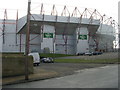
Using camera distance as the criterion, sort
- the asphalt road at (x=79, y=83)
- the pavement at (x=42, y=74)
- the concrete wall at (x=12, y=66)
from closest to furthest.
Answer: the asphalt road at (x=79, y=83) < the pavement at (x=42, y=74) < the concrete wall at (x=12, y=66)

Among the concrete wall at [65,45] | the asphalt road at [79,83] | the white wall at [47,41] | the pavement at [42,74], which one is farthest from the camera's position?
the concrete wall at [65,45]

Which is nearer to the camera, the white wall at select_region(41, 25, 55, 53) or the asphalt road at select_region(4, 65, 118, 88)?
the asphalt road at select_region(4, 65, 118, 88)

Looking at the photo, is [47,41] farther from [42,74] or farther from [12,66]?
[12,66]

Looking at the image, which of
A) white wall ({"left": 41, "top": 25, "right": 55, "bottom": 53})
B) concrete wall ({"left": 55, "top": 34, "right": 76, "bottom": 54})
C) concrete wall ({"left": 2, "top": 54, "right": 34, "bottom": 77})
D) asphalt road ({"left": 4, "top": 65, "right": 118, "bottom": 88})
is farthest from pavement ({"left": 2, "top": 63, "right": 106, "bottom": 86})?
concrete wall ({"left": 55, "top": 34, "right": 76, "bottom": 54})

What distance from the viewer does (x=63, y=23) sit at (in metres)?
68.6

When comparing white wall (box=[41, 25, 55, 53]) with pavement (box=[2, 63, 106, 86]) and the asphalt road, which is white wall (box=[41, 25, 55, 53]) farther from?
the asphalt road

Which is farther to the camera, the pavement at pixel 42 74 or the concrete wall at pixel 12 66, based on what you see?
the concrete wall at pixel 12 66

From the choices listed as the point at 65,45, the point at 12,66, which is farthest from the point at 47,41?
the point at 12,66

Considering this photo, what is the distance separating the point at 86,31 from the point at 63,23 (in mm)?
11813

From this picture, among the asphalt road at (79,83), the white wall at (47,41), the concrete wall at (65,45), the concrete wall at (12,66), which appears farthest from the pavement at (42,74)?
the concrete wall at (65,45)

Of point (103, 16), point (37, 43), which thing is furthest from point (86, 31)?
point (37, 43)

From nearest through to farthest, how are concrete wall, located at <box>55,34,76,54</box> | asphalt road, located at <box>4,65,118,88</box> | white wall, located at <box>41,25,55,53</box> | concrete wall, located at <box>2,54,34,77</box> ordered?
asphalt road, located at <box>4,65,118,88</box>, concrete wall, located at <box>2,54,34,77</box>, white wall, located at <box>41,25,55,53</box>, concrete wall, located at <box>55,34,76,54</box>

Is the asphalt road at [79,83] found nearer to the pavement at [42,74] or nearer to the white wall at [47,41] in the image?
the pavement at [42,74]

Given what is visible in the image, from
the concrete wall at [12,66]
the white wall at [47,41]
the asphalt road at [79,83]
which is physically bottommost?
the asphalt road at [79,83]
